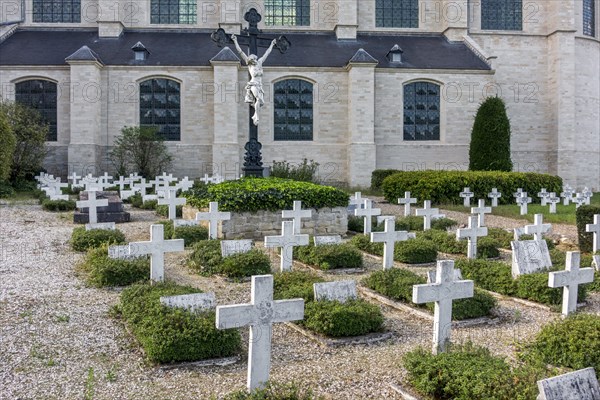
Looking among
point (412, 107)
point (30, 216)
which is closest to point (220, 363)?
point (30, 216)

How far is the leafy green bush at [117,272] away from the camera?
7641mm

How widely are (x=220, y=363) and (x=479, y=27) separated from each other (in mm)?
28407

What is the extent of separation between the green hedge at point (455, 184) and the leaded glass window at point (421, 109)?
7.86 metres

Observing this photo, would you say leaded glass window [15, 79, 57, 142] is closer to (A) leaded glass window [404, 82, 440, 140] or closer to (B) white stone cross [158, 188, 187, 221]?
(B) white stone cross [158, 188, 187, 221]

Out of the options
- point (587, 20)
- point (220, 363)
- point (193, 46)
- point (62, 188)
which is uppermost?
point (587, 20)

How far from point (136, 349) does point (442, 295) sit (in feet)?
9.60

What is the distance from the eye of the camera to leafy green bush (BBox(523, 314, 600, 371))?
470 centimetres

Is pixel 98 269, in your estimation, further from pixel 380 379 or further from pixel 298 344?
pixel 380 379

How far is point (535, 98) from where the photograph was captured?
2917 centimetres

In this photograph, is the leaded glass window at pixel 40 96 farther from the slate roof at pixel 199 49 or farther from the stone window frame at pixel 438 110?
the stone window frame at pixel 438 110

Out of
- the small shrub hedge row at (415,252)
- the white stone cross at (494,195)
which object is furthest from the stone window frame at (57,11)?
the small shrub hedge row at (415,252)

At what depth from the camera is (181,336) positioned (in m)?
5.02

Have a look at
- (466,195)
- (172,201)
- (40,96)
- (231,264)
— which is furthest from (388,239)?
(40,96)

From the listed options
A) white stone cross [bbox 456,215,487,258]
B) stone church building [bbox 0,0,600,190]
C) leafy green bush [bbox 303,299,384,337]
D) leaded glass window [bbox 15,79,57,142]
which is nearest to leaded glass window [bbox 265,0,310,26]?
stone church building [bbox 0,0,600,190]
